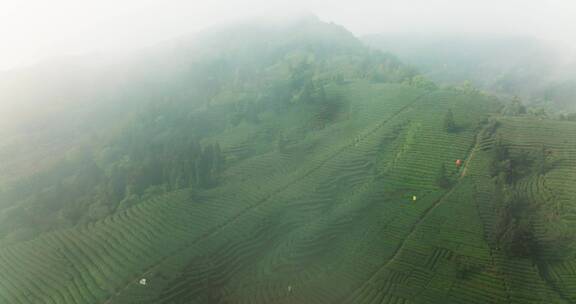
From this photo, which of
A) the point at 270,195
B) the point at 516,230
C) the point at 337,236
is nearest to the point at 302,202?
the point at 270,195

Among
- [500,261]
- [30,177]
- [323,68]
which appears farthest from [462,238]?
[323,68]

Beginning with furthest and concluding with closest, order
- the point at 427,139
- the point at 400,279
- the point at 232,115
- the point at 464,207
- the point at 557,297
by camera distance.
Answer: the point at 232,115
the point at 427,139
the point at 464,207
the point at 400,279
the point at 557,297

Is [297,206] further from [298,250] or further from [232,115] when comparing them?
[232,115]

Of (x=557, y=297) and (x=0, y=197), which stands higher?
(x=557, y=297)

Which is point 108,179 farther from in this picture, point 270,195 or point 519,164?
point 519,164

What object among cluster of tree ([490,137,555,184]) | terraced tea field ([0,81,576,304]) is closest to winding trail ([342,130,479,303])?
terraced tea field ([0,81,576,304])

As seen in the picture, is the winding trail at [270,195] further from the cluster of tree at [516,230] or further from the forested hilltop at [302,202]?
the cluster of tree at [516,230]
